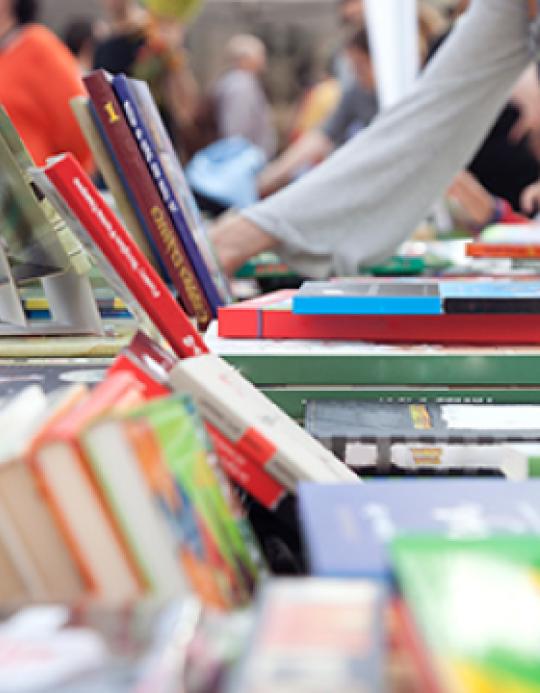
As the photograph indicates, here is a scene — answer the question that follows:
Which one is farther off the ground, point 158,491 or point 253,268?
point 158,491

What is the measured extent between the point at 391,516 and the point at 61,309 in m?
0.83

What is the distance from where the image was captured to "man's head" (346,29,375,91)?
4406 millimetres

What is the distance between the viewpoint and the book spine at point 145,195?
1.48m

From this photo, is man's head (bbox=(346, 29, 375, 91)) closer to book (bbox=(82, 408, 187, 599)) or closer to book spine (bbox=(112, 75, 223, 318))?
book spine (bbox=(112, 75, 223, 318))

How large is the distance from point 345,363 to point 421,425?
172 millimetres

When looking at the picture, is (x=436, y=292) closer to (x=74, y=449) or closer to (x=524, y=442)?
(x=524, y=442)

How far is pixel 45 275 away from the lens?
4.51 ft

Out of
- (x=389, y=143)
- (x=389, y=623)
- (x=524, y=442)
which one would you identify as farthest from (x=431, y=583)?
(x=389, y=143)

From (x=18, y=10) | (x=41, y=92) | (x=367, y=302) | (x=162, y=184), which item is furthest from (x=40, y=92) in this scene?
(x=367, y=302)

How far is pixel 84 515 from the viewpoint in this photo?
0.60 meters

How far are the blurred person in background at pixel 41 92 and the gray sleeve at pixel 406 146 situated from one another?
123cm

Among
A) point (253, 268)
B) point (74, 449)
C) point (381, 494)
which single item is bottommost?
point (253, 268)

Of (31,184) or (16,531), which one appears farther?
(31,184)

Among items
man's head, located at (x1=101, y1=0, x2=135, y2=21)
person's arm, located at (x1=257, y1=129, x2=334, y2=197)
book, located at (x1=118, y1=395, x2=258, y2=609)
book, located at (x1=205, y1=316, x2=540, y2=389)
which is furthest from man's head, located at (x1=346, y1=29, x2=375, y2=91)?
book, located at (x1=118, y1=395, x2=258, y2=609)
